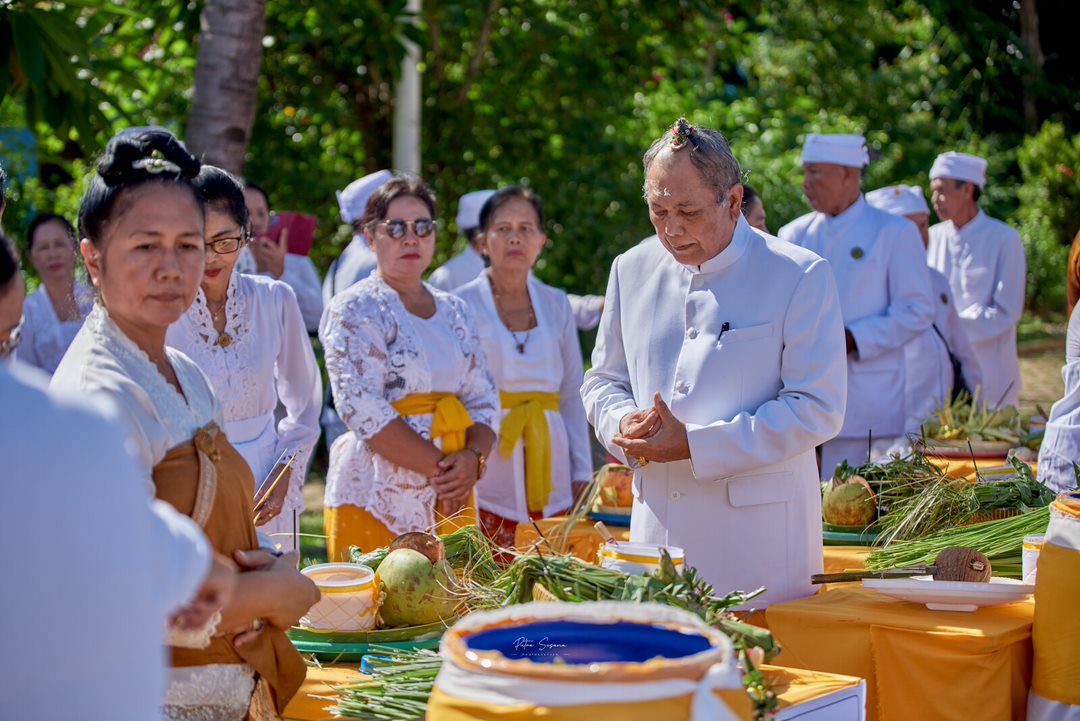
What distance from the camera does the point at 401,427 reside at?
4.49m

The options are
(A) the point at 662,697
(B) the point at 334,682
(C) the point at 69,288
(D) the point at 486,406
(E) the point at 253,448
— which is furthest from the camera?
(C) the point at 69,288

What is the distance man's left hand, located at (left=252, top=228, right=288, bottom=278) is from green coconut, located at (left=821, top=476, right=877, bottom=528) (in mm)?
3520

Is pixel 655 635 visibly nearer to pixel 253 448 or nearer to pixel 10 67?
pixel 253 448

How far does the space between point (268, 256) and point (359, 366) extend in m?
2.49

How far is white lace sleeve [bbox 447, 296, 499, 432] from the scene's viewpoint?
4766 millimetres

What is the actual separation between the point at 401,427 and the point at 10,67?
3242 mm

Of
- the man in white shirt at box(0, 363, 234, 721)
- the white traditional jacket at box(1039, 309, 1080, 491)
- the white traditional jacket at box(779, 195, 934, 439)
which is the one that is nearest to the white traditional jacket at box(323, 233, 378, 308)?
the white traditional jacket at box(779, 195, 934, 439)

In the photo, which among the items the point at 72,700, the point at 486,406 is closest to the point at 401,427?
the point at 486,406

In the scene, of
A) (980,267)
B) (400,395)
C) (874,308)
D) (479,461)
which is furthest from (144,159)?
(980,267)

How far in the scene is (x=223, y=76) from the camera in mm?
6801

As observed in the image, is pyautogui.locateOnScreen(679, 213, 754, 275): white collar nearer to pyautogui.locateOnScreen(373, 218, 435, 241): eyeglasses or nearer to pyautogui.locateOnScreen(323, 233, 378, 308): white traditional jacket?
pyautogui.locateOnScreen(373, 218, 435, 241): eyeglasses

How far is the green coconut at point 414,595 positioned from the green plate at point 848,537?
1752 millimetres

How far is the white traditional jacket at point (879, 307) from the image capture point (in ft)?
20.3

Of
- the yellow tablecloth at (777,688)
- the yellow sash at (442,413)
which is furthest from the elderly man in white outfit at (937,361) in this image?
the yellow tablecloth at (777,688)
